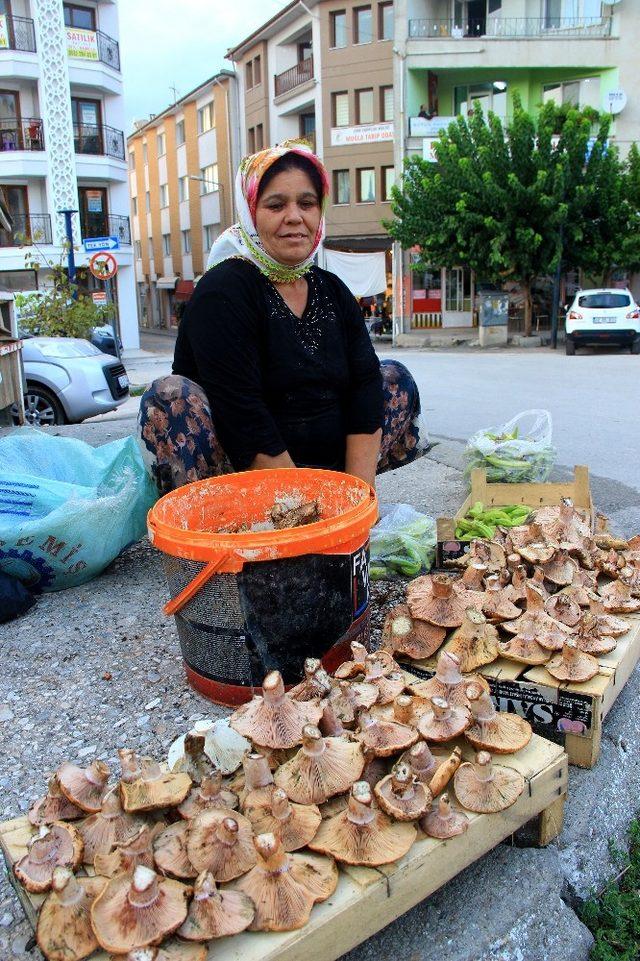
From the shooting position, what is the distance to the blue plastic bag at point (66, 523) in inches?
116

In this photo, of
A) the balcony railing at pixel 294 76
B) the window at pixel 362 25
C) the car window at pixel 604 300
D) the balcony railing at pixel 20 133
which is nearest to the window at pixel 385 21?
the window at pixel 362 25

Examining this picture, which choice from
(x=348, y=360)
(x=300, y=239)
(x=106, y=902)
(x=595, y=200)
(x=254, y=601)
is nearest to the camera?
(x=106, y=902)

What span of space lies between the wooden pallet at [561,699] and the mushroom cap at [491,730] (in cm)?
23

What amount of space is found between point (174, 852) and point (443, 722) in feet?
2.09

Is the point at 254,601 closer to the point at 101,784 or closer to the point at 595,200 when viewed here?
the point at 101,784

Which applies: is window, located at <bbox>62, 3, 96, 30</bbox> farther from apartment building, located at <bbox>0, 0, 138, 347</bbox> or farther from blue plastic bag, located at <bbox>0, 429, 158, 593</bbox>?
blue plastic bag, located at <bbox>0, 429, 158, 593</bbox>

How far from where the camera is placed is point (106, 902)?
1274 millimetres

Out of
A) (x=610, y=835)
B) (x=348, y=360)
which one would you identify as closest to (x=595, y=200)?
(x=348, y=360)

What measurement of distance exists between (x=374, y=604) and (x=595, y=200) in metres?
22.3

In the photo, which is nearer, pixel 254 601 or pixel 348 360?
pixel 254 601

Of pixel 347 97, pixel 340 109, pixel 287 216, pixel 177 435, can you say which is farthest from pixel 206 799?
pixel 340 109

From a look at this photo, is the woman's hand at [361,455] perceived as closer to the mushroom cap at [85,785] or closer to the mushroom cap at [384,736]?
the mushroom cap at [384,736]

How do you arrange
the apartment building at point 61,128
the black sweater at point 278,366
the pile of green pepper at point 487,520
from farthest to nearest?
the apartment building at point 61,128 → the pile of green pepper at point 487,520 → the black sweater at point 278,366

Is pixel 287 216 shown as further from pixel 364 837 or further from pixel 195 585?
pixel 364 837
